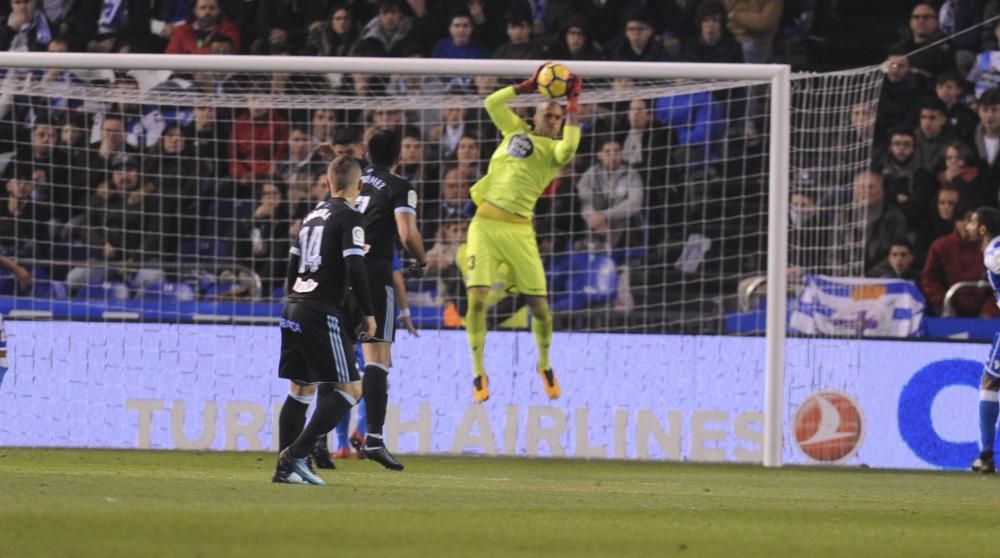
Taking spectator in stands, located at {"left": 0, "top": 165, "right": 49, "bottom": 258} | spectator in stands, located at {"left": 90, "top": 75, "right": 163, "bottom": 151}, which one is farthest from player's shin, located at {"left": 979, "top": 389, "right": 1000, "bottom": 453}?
spectator in stands, located at {"left": 0, "top": 165, "right": 49, "bottom": 258}

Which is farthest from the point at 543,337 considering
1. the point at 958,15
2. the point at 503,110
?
the point at 958,15

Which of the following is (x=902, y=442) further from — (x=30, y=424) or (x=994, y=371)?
(x=30, y=424)

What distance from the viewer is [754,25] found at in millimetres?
16703

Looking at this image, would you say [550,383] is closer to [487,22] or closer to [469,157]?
[469,157]

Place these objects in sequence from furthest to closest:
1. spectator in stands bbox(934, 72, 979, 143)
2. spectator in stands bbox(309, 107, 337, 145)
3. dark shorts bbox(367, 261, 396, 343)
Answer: spectator in stands bbox(934, 72, 979, 143) < spectator in stands bbox(309, 107, 337, 145) < dark shorts bbox(367, 261, 396, 343)

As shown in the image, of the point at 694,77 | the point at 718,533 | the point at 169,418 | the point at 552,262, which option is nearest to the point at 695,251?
the point at 552,262

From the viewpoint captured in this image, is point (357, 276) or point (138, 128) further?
point (138, 128)

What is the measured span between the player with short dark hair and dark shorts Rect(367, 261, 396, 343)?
4.61 metres

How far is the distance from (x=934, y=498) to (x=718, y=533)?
318 centimetres

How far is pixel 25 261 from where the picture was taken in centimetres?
1465

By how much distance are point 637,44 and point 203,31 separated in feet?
13.9

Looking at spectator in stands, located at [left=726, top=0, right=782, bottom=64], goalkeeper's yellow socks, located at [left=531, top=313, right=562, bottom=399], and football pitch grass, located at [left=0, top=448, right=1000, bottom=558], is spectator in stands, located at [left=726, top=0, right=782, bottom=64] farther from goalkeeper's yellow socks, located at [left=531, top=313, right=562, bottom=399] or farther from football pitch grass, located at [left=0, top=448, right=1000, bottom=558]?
football pitch grass, located at [left=0, top=448, right=1000, bottom=558]

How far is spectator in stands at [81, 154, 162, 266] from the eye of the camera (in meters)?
14.8

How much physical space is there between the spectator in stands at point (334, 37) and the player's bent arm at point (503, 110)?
451 cm
